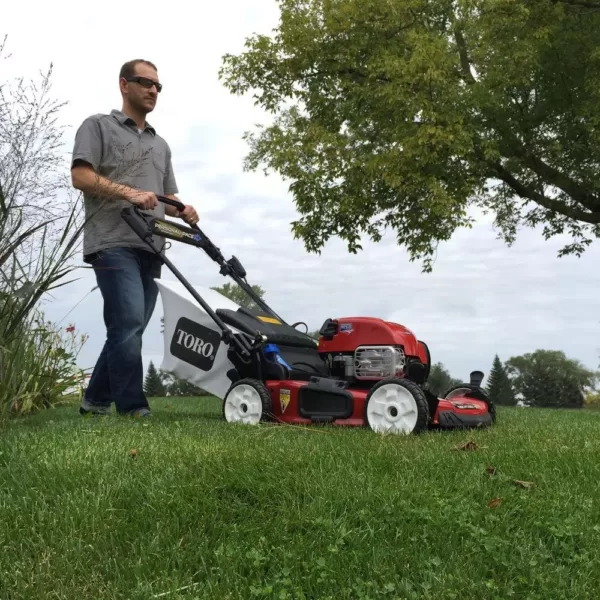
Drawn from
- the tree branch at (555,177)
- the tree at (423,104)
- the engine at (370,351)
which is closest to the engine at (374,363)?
the engine at (370,351)

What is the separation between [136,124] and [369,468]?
10.9ft

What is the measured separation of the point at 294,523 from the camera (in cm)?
253

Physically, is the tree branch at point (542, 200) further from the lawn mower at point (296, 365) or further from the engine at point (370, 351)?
the engine at point (370, 351)

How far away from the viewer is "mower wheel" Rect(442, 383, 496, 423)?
17.7ft

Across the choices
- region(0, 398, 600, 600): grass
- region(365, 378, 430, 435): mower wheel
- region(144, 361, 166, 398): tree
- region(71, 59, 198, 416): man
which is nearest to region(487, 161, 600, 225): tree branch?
region(144, 361, 166, 398): tree

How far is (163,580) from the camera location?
226 centimetres

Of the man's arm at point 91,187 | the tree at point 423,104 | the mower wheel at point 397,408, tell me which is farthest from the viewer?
the tree at point 423,104

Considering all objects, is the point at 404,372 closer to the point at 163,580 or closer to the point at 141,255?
the point at 141,255

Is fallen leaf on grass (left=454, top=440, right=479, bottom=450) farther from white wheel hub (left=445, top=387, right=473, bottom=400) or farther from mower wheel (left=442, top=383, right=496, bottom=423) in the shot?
white wheel hub (left=445, top=387, right=473, bottom=400)

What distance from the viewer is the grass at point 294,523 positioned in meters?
2.24

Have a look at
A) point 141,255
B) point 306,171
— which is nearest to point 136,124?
point 141,255

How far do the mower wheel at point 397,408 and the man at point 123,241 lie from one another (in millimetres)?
1691

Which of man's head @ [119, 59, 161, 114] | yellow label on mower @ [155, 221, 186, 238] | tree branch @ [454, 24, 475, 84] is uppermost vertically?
tree branch @ [454, 24, 475, 84]

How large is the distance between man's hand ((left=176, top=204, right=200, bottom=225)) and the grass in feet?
7.99
